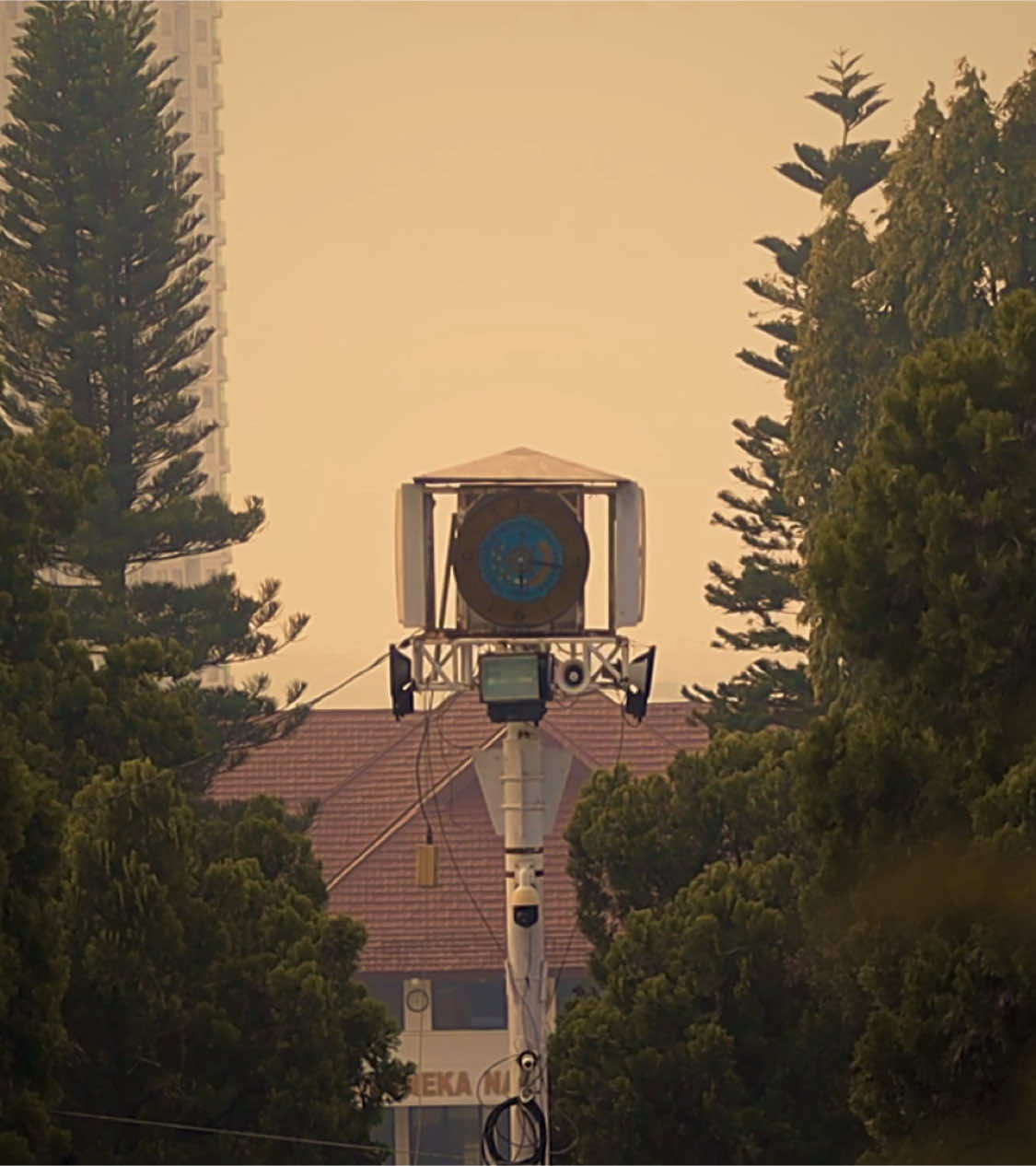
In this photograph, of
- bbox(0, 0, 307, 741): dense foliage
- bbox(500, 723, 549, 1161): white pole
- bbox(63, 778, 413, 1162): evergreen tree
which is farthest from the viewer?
bbox(0, 0, 307, 741): dense foliage

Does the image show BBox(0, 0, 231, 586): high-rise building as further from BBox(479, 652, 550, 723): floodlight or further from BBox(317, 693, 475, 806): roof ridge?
BBox(479, 652, 550, 723): floodlight

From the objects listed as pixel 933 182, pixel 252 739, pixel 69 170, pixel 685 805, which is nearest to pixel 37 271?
pixel 69 170

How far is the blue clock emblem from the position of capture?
2302cm

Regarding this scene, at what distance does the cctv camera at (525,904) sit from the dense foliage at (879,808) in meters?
1.88

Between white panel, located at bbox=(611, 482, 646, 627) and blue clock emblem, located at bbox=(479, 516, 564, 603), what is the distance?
0.44m

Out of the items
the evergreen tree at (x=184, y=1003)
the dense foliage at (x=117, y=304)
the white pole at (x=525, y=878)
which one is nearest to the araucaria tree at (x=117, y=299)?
the dense foliage at (x=117, y=304)

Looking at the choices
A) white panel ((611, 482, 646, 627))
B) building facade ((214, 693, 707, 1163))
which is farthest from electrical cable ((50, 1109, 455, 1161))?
building facade ((214, 693, 707, 1163))

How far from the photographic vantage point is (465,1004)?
42.2 metres

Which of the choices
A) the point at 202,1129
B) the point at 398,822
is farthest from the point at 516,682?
the point at 398,822

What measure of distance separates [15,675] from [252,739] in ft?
44.9

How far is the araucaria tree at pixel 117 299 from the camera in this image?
39.4 metres

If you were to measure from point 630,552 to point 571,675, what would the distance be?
1.18 metres

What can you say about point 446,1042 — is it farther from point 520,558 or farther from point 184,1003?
point 520,558

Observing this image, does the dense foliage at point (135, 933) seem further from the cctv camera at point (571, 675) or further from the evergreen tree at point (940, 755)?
the evergreen tree at point (940, 755)
